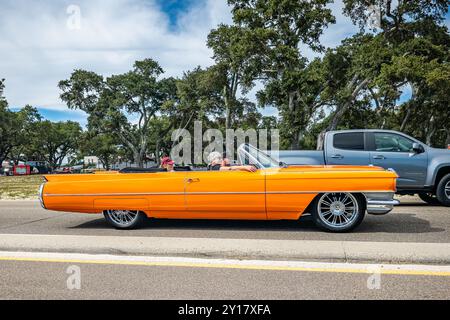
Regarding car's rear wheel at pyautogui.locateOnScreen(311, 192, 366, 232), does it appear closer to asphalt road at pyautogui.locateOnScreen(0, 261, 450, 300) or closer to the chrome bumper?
the chrome bumper

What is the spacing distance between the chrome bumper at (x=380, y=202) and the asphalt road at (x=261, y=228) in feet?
1.28

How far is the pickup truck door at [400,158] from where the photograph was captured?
9.21 meters

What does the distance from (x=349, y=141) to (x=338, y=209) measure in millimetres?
4227

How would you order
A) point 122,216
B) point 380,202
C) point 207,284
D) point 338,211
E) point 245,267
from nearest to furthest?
1. point 207,284
2. point 245,267
3. point 380,202
4. point 338,211
5. point 122,216

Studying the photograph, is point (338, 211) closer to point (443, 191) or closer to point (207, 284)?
point (207, 284)

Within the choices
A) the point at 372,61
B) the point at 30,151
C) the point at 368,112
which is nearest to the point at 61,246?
the point at 372,61

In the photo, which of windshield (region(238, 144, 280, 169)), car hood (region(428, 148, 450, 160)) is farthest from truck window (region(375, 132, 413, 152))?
windshield (region(238, 144, 280, 169))

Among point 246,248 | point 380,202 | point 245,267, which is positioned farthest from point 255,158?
point 245,267

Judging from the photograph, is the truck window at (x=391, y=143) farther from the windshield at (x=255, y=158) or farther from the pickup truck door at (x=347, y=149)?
the windshield at (x=255, y=158)

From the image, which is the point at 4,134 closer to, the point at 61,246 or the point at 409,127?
the point at 409,127

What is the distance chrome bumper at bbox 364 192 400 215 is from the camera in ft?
19.1

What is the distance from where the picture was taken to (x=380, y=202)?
5.84m

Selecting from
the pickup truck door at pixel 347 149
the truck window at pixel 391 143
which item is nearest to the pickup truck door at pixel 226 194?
the pickup truck door at pixel 347 149

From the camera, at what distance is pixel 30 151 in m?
74.8
